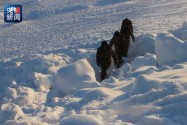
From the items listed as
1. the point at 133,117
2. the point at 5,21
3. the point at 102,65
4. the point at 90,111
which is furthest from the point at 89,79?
the point at 5,21

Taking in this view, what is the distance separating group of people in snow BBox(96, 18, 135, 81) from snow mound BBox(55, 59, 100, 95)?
3.11 ft

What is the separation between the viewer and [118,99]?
596 centimetres

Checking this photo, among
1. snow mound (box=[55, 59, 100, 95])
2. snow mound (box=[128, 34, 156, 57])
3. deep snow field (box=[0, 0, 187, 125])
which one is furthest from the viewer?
snow mound (box=[128, 34, 156, 57])

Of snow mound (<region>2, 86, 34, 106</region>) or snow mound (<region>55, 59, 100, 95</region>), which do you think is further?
snow mound (<region>2, 86, 34, 106</region>)

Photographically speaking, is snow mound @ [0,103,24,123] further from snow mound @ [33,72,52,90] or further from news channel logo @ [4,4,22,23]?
news channel logo @ [4,4,22,23]

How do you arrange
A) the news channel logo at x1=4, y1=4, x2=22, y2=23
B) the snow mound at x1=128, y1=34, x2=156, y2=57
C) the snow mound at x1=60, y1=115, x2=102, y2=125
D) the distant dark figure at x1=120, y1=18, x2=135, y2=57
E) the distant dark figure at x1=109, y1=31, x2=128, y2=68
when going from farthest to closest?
the news channel logo at x1=4, y1=4, x2=22, y2=23
the snow mound at x1=128, y1=34, x2=156, y2=57
the distant dark figure at x1=120, y1=18, x2=135, y2=57
the distant dark figure at x1=109, y1=31, x2=128, y2=68
the snow mound at x1=60, y1=115, x2=102, y2=125

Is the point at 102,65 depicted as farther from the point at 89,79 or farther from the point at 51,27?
the point at 51,27

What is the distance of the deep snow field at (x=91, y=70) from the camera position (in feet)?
17.6

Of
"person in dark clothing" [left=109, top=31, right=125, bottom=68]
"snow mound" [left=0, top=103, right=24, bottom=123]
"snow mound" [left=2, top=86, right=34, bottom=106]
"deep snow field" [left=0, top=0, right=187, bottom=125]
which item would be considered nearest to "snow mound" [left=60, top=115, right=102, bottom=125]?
"deep snow field" [left=0, top=0, right=187, bottom=125]

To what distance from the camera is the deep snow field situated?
5.36 meters

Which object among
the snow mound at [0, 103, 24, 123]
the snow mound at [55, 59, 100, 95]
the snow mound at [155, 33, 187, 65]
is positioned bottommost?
the snow mound at [0, 103, 24, 123]

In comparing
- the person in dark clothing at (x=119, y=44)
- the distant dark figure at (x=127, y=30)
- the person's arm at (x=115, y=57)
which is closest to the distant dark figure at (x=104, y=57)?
the person's arm at (x=115, y=57)

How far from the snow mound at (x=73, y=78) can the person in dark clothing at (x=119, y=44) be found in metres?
1.78

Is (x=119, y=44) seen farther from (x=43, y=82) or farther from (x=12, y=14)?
(x=12, y=14)
